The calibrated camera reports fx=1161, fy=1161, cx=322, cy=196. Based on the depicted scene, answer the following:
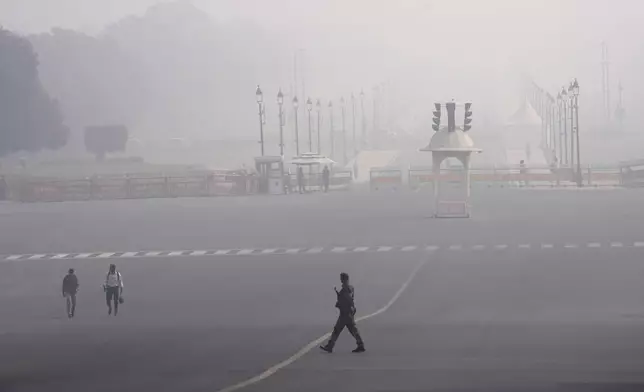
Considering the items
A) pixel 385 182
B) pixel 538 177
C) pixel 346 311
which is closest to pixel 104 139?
pixel 385 182

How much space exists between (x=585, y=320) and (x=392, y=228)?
1584 cm

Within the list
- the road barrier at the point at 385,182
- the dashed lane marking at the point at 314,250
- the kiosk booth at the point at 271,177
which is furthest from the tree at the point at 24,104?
the dashed lane marking at the point at 314,250

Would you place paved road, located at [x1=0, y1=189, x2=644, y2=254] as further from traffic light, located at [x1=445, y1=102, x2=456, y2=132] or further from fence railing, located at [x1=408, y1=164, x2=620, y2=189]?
fence railing, located at [x1=408, y1=164, x2=620, y2=189]

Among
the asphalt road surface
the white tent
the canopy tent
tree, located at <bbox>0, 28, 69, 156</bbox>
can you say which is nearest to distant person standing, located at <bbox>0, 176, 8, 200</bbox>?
tree, located at <bbox>0, 28, 69, 156</bbox>

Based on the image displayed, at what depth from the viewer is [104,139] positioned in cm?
4844

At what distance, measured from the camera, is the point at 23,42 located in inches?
1960

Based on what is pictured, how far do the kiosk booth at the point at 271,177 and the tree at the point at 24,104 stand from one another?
880 cm

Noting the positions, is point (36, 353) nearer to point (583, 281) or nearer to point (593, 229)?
point (583, 281)

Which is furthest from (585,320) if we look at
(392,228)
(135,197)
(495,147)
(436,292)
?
(495,147)

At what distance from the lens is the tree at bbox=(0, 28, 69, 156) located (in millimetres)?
48000

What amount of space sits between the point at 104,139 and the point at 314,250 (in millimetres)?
21390

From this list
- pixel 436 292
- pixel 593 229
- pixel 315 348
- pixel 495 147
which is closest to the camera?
pixel 315 348

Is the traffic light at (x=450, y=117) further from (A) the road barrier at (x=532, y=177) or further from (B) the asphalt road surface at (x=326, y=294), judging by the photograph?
(A) the road barrier at (x=532, y=177)

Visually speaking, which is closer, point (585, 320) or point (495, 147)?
point (585, 320)
